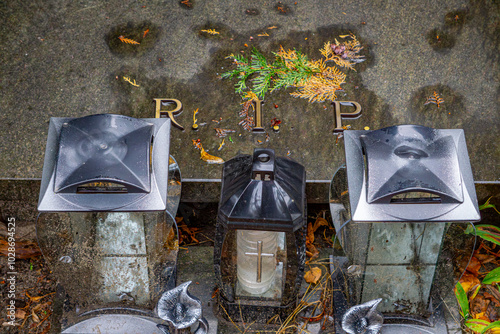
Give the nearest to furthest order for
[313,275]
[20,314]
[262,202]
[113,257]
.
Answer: [262,202] → [113,257] → [313,275] → [20,314]

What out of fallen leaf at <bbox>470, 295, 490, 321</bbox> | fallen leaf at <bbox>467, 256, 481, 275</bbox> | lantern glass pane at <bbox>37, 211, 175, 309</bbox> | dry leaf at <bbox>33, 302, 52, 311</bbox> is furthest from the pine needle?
dry leaf at <bbox>33, 302, 52, 311</bbox>

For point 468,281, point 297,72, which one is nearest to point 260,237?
point 297,72

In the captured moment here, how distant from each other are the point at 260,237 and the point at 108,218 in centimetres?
64

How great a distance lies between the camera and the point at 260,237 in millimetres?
1832

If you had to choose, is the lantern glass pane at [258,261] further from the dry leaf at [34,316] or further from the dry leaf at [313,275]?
the dry leaf at [34,316]

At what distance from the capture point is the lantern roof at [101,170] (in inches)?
68.4

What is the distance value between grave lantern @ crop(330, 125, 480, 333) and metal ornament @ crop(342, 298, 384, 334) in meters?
0.28

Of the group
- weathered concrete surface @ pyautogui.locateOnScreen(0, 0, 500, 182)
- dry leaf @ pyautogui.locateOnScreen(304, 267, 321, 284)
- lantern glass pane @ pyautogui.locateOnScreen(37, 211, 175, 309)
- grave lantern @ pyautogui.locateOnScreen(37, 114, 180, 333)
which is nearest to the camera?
grave lantern @ pyautogui.locateOnScreen(37, 114, 180, 333)

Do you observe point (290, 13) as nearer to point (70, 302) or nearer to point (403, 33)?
point (403, 33)

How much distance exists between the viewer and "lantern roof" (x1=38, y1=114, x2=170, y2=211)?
5.70 feet

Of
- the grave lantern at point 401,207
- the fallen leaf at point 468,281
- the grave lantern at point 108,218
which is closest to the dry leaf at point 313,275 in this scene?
the grave lantern at point 401,207

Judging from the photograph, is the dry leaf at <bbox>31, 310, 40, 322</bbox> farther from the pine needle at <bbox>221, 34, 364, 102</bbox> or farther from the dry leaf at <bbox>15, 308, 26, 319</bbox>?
the pine needle at <bbox>221, 34, 364, 102</bbox>

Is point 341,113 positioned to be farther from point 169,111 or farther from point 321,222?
point 169,111

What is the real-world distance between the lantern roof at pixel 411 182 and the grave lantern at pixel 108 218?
77cm
